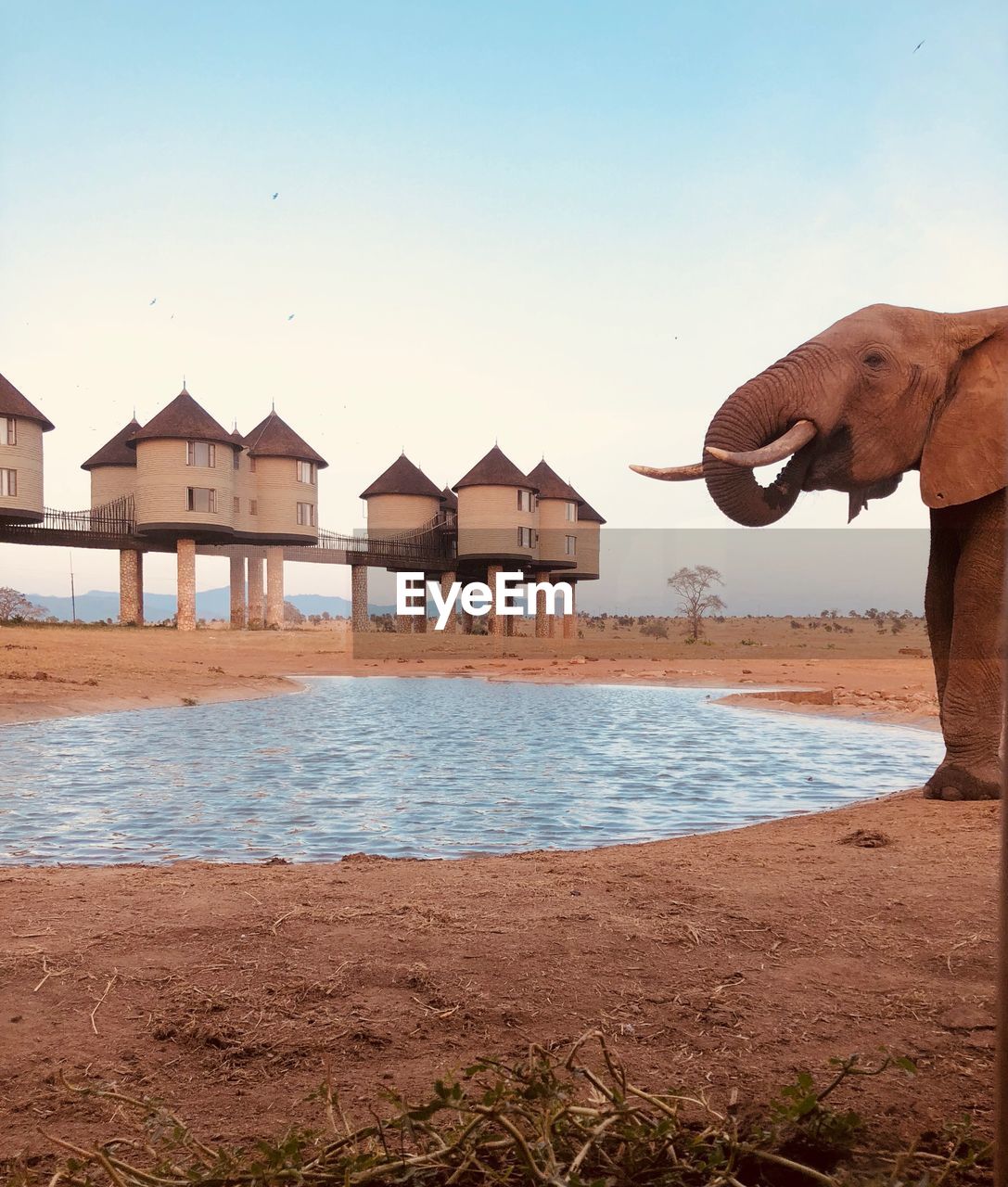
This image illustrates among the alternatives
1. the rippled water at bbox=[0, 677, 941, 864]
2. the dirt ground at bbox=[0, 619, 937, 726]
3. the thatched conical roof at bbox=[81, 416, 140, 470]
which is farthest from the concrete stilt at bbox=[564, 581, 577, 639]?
the rippled water at bbox=[0, 677, 941, 864]

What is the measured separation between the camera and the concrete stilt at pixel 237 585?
55.0 meters

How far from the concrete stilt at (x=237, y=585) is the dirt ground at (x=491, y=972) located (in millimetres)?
50034

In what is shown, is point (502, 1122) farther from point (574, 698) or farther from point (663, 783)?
point (574, 698)

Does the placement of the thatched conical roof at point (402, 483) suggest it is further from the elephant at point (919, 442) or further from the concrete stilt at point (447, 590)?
the elephant at point (919, 442)

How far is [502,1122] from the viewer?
6.57ft

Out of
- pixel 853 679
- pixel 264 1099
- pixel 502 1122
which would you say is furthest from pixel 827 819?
pixel 853 679

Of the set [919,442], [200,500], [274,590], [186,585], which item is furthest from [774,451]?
[274,590]

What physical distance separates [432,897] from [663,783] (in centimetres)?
595

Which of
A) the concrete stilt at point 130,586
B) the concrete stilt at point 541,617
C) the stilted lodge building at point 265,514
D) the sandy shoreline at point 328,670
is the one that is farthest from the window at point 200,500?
the concrete stilt at point 541,617

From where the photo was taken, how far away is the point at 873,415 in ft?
26.2

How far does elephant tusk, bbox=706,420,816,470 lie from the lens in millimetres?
7262

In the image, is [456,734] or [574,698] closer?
[456,734]

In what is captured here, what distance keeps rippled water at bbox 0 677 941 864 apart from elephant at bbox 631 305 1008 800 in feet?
5.86

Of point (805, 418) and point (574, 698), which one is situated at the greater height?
point (805, 418)
